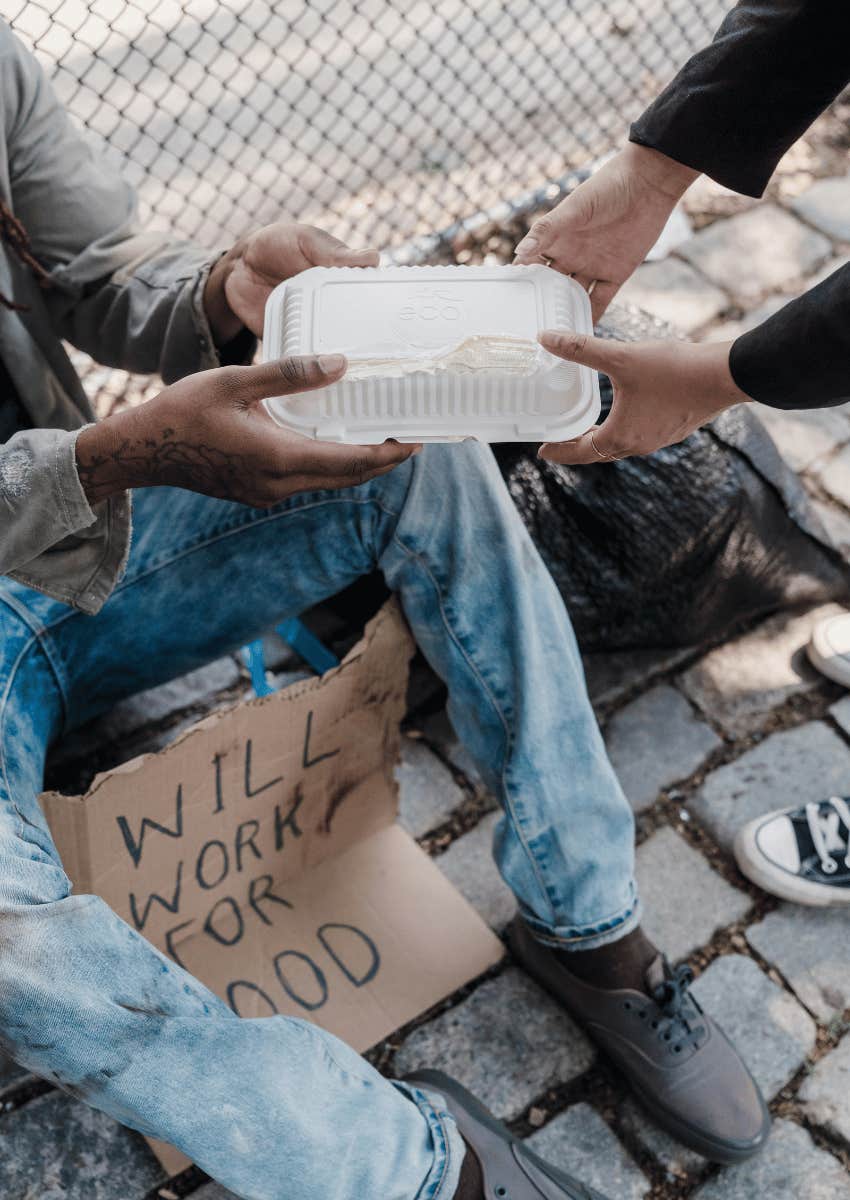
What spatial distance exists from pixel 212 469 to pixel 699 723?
1334 mm

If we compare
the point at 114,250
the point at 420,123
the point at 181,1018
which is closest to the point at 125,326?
the point at 114,250

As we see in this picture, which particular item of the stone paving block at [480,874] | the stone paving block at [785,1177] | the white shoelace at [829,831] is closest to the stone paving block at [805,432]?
the white shoelace at [829,831]

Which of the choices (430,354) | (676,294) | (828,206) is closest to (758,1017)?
(430,354)

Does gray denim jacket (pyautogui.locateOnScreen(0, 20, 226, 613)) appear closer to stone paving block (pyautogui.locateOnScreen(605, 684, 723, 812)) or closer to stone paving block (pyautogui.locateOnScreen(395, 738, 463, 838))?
stone paving block (pyautogui.locateOnScreen(395, 738, 463, 838))

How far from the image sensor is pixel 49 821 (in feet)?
5.60

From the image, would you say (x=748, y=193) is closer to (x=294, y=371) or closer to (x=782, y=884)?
(x=294, y=371)

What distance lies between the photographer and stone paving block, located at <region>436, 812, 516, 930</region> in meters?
2.22

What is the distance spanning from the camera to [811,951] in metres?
2.15

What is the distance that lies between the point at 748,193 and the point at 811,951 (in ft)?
4.71

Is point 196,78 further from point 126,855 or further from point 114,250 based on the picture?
point 126,855

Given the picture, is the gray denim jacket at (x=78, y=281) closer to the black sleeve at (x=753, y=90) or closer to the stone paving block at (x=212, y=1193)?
the black sleeve at (x=753, y=90)

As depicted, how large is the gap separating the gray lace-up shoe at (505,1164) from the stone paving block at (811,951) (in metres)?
0.57

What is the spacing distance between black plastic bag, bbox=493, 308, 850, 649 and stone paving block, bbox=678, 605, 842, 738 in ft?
0.33

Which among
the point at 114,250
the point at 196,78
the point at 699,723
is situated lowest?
the point at 699,723
